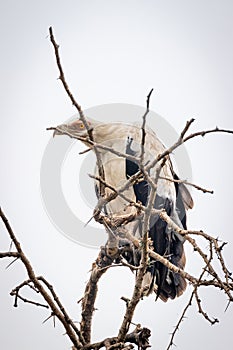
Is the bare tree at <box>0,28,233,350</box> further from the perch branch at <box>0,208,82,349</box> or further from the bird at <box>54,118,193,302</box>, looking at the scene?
the bird at <box>54,118,193,302</box>

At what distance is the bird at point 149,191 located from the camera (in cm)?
165

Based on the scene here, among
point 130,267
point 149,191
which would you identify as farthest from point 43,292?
point 149,191

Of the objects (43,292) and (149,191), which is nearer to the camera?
(43,292)

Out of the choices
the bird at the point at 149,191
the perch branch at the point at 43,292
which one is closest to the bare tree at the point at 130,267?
the perch branch at the point at 43,292

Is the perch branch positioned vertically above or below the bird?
below

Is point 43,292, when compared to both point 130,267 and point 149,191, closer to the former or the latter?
point 130,267

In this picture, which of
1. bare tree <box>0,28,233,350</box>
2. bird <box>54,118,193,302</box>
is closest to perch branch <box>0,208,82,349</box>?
bare tree <box>0,28,233,350</box>

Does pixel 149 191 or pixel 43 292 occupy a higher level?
pixel 149 191

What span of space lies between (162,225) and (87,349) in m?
0.92

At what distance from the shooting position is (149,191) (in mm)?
1652

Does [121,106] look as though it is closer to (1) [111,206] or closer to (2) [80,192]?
(2) [80,192]

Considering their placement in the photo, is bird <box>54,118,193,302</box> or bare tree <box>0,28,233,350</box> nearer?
bare tree <box>0,28,233,350</box>

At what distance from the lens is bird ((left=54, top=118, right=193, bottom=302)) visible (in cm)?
165

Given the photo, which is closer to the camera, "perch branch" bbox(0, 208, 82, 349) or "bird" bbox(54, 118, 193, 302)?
"perch branch" bbox(0, 208, 82, 349)
